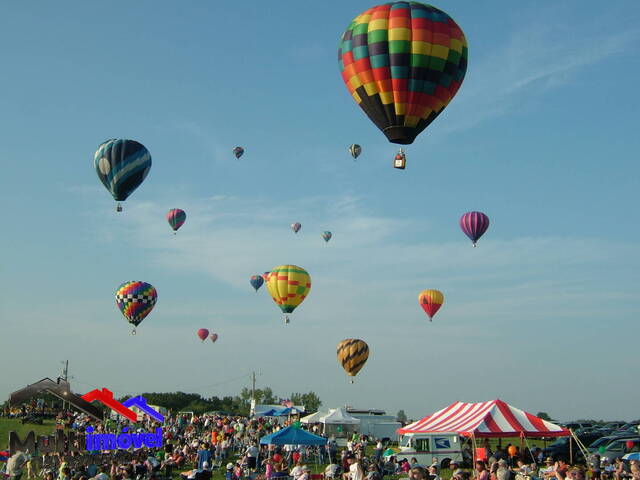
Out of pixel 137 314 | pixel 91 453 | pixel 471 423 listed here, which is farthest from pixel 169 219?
pixel 471 423

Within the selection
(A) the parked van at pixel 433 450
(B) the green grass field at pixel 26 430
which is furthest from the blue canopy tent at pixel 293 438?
(B) the green grass field at pixel 26 430

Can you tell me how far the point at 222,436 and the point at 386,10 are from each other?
17.1 m

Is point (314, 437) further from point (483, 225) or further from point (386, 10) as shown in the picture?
point (483, 225)

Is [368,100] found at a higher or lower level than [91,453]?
higher

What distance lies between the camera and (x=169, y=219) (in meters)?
46.2

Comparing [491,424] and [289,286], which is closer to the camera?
[491,424]

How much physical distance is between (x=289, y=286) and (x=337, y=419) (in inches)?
288

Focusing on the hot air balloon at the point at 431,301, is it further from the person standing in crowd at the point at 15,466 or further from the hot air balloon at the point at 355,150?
the person standing in crowd at the point at 15,466

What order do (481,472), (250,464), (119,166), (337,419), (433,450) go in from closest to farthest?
(481,472)
(250,464)
(433,450)
(119,166)
(337,419)

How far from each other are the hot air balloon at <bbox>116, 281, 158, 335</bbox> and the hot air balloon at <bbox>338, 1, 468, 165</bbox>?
20487 mm

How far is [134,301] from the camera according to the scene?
126 feet

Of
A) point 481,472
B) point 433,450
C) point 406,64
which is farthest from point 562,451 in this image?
point 406,64

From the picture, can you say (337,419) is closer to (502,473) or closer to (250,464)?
(250,464)

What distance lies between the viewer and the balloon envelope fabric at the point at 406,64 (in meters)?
21.9
